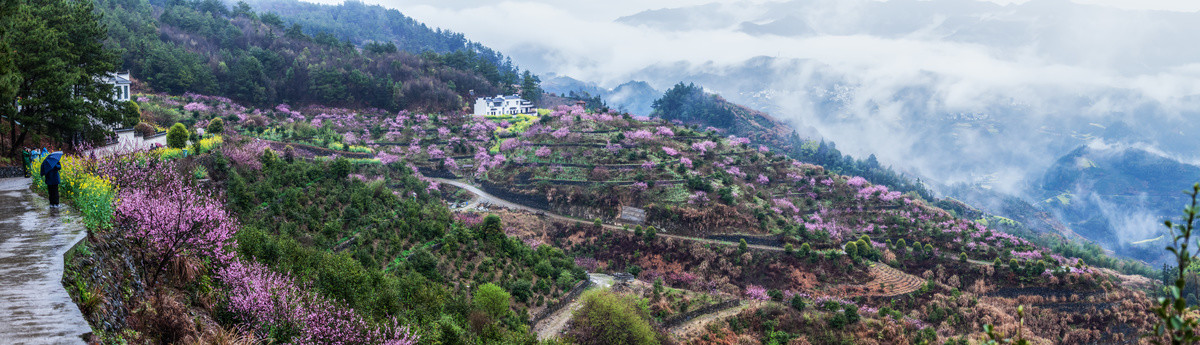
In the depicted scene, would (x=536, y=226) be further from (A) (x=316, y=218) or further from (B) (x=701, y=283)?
(A) (x=316, y=218)

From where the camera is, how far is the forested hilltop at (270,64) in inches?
1913

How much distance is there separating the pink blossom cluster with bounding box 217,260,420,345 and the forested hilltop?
150 ft

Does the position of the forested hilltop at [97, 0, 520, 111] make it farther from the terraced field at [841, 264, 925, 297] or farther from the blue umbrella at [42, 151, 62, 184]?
the terraced field at [841, 264, 925, 297]

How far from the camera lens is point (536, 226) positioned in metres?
37.6

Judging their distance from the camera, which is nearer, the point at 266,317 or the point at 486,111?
the point at 266,317

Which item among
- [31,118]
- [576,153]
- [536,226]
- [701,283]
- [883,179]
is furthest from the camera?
[883,179]

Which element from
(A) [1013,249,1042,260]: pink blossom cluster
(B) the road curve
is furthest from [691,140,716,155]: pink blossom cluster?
(A) [1013,249,1042,260]: pink blossom cluster

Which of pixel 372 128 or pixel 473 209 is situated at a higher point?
pixel 372 128

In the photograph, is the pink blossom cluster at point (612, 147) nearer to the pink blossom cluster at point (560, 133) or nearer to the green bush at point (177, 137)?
the pink blossom cluster at point (560, 133)

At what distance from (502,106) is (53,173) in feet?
189

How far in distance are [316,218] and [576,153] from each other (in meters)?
25.6

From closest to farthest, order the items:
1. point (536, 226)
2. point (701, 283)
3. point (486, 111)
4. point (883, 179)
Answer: point (701, 283) → point (536, 226) → point (883, 179) → point (486, 111)

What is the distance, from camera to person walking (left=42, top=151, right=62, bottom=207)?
35.4 ft

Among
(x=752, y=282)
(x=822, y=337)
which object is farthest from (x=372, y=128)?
(x=822, y=337)
